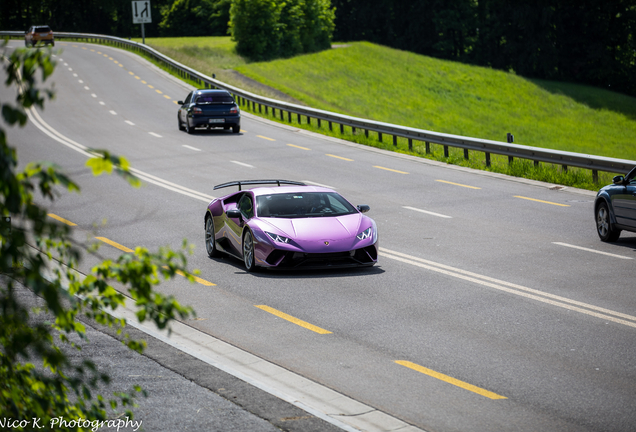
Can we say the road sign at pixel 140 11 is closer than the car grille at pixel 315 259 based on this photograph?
No

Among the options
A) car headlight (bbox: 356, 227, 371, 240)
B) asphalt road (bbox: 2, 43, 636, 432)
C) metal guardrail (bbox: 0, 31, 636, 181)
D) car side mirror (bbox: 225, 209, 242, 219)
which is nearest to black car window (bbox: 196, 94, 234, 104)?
metal guardrail (bbox: 0, 31, 636, 181)

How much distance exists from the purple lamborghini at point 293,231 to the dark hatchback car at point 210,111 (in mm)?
19296

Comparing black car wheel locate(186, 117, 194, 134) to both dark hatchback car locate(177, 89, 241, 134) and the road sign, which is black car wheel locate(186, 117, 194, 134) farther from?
the road sign

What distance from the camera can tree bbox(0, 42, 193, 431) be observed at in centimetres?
283

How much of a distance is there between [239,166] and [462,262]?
12.7 meters

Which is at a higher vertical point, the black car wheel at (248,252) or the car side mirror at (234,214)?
the car side mirror at (234,214)

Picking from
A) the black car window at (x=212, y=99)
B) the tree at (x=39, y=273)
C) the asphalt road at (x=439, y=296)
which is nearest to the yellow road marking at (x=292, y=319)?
the asphalt road at (x=439, y=296)

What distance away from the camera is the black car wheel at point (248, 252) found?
11.7m

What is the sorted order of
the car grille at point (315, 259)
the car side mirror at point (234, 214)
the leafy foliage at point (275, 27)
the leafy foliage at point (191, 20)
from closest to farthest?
1. the car grille at point (315, 259)
2. the car side mirror at point (234, 214)
3. the leafy foliage at point (275, 27)
4. the leafy foliage at point (191, 20)

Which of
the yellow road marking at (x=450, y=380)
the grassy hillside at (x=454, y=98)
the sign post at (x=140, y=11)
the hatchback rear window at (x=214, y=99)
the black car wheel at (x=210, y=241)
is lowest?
the grassy hillside at (x=454, y=98)

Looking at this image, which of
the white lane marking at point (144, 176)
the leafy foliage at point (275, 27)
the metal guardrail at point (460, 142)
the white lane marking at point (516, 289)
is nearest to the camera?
the white lane marking at point (516, 289)

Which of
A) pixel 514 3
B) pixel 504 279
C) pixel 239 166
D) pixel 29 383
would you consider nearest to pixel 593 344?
pixel 504 279

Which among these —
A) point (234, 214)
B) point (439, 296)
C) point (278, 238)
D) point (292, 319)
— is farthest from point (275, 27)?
point (292, 319)

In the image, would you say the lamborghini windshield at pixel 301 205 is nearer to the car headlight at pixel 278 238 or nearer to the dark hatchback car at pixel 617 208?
the car headlight at pixel 278 238
